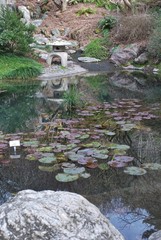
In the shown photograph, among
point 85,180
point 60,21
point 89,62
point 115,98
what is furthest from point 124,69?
point 85,180

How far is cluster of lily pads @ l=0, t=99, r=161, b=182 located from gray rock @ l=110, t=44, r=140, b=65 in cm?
679

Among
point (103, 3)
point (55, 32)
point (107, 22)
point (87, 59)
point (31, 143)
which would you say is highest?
point (103, 3)

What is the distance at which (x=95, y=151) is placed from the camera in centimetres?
533

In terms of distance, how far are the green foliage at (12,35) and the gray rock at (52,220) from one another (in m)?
10.2

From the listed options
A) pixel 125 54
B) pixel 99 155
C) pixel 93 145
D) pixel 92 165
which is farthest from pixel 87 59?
pixel 92 165

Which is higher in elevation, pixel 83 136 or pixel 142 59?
pixel 83 136

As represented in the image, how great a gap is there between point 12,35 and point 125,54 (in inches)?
173

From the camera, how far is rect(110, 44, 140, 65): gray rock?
14.3m

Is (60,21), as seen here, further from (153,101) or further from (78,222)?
(78,222)

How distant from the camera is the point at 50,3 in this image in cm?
1989

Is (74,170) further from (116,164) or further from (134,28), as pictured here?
(134,28)

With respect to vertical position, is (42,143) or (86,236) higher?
(86,236)

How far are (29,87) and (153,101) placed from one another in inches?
135

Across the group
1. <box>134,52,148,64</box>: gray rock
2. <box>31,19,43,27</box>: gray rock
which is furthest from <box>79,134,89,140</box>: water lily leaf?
<box>31,19,43,27</box>: gray rock
